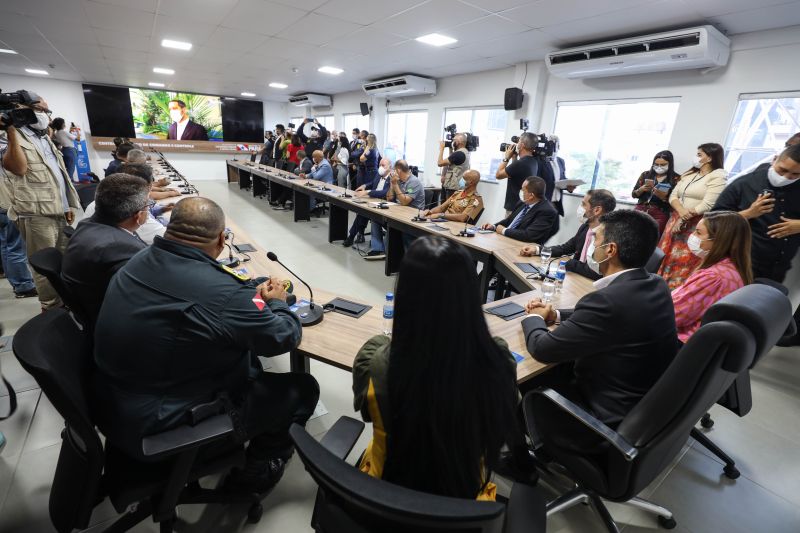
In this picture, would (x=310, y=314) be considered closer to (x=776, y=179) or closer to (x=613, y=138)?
(x=776, y=179)

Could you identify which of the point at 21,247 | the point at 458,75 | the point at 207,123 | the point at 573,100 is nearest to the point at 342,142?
the point at 458,75

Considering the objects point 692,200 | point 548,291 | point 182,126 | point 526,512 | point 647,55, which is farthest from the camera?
point 182,126

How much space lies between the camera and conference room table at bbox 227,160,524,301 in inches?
120

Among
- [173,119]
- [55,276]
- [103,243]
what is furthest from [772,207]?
[173,119]

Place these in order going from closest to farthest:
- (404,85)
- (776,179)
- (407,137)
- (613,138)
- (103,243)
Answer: (103,243) < (776,179) < (613,138) < (404,85) < (407,137)

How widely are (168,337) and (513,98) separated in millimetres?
5560

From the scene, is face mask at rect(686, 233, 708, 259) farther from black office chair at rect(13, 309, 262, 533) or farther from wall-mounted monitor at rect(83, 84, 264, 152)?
wall-mounted monitor at rect(83, 84, 264, 152)

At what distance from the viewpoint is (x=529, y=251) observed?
110 inches

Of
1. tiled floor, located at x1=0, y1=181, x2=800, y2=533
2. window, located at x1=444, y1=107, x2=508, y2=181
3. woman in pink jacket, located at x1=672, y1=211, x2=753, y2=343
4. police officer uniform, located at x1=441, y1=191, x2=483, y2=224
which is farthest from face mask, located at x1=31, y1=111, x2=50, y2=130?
window, located at x1=444, y1=107, x2=508, y2=181

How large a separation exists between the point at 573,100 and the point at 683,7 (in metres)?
1.97

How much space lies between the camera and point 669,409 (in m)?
1.02

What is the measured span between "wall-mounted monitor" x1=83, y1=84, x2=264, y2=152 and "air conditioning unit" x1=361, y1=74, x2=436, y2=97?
6.45 metres

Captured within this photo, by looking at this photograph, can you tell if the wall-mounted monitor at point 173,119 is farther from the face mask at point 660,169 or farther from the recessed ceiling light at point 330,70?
the face mask at point 660,169

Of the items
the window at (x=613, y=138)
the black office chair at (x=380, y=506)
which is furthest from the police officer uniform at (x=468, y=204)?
the black office chair at (x=380, y=506)
